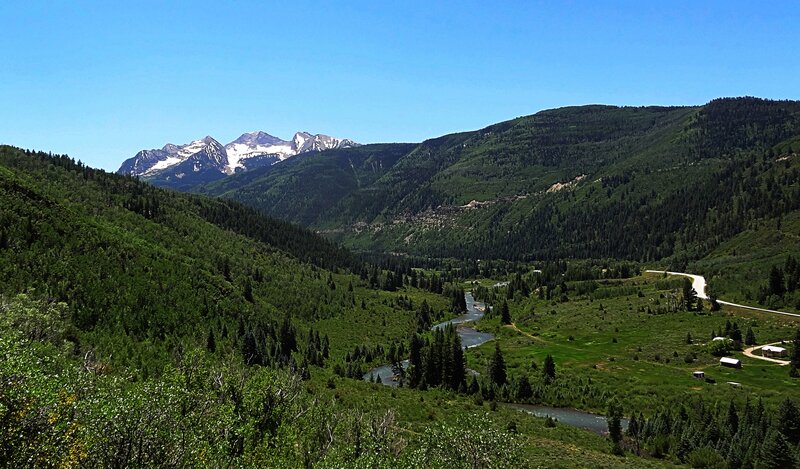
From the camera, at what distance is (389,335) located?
647 ft

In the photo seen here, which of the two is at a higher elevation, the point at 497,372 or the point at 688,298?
the point at 688,298

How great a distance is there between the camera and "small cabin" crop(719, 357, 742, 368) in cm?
13100

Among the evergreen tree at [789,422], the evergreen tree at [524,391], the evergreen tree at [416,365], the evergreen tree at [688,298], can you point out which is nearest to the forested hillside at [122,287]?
the evergreen tree at [416,365]

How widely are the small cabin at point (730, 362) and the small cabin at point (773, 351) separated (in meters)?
11.6

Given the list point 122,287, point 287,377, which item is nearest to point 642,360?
point 287,377

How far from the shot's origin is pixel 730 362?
132125mm

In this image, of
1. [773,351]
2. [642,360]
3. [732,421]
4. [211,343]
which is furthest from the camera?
[642,360]

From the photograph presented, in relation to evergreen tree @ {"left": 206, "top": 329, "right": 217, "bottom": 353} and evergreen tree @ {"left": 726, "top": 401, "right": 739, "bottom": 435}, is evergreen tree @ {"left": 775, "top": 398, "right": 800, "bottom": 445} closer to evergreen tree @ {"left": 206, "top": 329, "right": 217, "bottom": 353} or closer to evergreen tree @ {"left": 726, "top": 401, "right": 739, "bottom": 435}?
evergreen tree @ {"left": 726, "top": 401, "right": 739, "bottom": 435}

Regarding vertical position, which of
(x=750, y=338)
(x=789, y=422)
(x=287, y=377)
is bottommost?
(x=789, y=422)

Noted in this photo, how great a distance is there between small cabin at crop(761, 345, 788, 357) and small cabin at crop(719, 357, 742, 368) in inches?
458

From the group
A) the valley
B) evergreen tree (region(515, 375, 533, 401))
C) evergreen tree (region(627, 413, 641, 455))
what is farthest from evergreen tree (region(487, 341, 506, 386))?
evergreen tree (region(627, 413, 641, 455))

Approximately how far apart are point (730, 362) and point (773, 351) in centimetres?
1651

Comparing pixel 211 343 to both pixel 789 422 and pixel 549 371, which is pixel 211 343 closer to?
pixel 549 371

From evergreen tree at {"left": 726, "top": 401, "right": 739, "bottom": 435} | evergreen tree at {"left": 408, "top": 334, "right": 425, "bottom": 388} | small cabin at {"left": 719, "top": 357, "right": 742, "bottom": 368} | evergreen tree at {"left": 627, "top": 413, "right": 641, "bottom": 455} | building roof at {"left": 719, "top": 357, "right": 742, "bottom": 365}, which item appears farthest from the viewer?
evergreen tree at {"left": 408, "top": 334, "right": 425, "bottom": 388}
